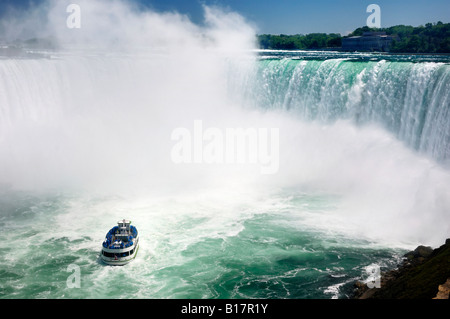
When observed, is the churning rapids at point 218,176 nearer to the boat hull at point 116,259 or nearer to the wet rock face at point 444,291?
the boat hull at point 116,259

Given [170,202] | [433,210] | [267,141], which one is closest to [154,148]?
[267,141]

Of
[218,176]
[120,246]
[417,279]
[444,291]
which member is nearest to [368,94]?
[218,176]

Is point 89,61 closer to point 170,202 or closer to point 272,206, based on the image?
point 170,202

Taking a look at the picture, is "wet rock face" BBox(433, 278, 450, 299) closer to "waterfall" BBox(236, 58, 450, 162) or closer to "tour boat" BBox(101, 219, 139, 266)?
"tour boat" BBox(101, 219, 139, 266)

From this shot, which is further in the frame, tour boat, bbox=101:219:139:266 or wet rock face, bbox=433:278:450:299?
tour boat, bbox=101:219:139:266

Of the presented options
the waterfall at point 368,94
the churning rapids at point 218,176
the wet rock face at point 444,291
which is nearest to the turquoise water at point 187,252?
the churning rapids at point 218,176

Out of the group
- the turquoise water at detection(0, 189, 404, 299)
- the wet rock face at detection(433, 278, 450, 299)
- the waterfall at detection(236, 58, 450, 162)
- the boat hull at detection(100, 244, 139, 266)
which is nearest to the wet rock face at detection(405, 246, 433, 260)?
the turquoise water at detection(0, 189, 404, 299)
